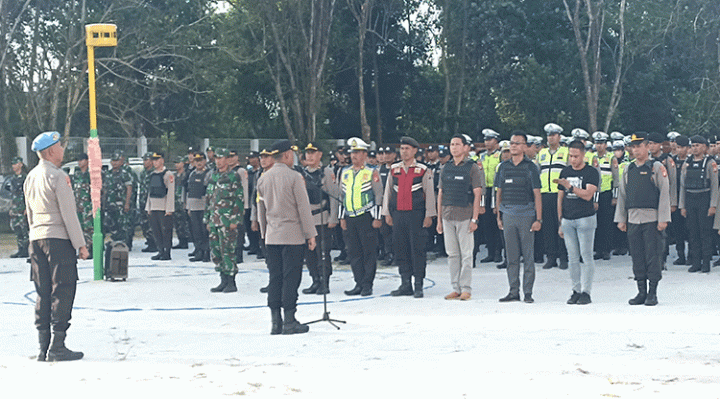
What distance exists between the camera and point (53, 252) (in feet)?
30.2

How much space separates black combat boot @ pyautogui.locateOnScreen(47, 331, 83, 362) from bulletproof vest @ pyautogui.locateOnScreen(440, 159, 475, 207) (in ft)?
17.3

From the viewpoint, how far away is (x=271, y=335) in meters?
10.3

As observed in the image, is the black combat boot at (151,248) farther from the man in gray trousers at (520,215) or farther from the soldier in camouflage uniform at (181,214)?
the man in gray trousers at (520,215)

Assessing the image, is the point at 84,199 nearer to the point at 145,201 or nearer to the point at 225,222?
the point at 145,201

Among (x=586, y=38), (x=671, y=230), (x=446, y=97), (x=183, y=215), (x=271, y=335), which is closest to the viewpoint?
(x=271, y=335)

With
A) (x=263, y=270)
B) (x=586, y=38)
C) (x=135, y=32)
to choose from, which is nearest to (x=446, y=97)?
(x=586, y=38)

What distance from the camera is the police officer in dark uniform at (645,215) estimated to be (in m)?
12.1

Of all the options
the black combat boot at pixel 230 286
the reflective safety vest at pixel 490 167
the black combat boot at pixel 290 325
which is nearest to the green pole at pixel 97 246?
the black combat boot at pixel 230 286

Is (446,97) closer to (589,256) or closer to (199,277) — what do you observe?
(199,277)

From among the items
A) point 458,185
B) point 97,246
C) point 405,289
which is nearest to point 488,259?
point 405,289

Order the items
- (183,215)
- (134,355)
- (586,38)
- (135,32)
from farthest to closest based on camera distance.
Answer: (586,38) → (135,32) → (183,215) → (134,355)

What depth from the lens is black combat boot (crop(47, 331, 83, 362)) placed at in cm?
905

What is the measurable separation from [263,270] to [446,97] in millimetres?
29074

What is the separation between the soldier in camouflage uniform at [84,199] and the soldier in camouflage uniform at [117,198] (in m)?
0.43
